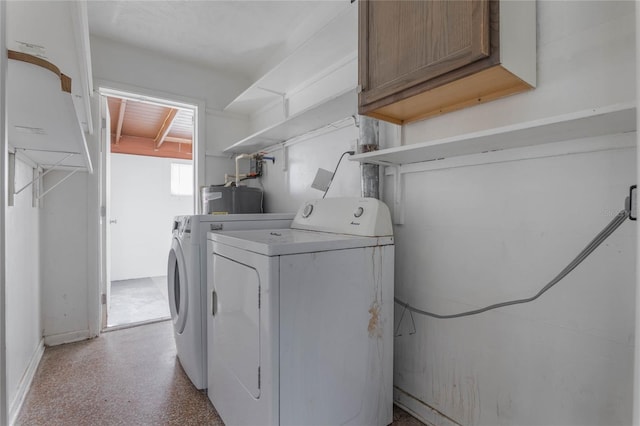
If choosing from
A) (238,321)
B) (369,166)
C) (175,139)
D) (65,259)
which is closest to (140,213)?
(175,139)

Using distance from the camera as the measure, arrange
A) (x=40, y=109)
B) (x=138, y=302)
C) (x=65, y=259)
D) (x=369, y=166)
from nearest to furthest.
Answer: (x=40, y=109) → (x=369, y=166) → (x=65, y=259) → (x=138, y=302)

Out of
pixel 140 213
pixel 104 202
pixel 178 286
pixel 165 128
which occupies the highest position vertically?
pixel 165 128

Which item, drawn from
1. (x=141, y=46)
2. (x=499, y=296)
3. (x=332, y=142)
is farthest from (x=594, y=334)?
(x=141, y=46)

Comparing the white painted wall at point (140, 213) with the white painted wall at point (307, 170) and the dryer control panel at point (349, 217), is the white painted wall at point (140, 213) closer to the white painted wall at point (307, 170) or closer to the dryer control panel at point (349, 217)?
the white painted wall at point (307, 170)

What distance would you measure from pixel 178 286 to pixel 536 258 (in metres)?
2.05

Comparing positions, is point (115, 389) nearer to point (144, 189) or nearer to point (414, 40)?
point (414, 40)

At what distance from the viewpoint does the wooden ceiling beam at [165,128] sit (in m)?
4.26

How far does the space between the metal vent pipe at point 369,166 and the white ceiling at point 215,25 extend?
0.85 metres

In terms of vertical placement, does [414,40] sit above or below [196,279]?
above

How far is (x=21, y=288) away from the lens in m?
1.83

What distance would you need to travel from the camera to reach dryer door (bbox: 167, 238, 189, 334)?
1.89 m

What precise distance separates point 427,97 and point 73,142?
61.7 inches

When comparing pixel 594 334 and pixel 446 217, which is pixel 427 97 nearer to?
pixel 446 217

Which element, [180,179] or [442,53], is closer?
[442,53]
